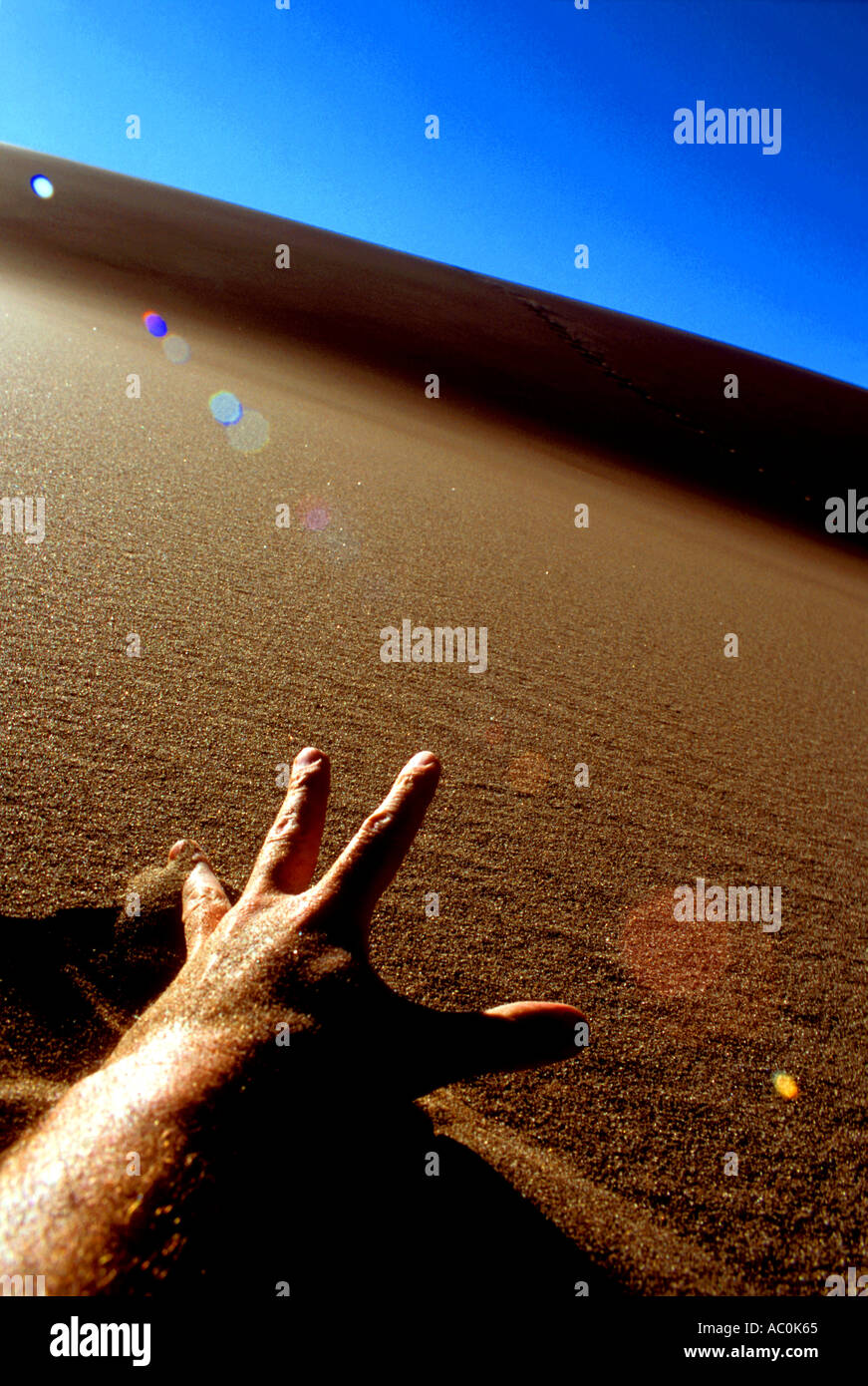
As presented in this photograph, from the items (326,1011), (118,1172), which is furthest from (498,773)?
(118,1172)

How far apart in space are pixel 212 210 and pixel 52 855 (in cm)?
2657

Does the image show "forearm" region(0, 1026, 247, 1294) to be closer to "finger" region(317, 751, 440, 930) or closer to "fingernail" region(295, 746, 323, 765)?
"finger" region(317, 751, 440, 930)

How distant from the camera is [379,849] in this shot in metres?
0.91

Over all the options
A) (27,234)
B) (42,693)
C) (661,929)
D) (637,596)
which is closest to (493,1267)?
(661,929)

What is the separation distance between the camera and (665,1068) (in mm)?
1116

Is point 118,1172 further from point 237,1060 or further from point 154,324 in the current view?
point 154,324

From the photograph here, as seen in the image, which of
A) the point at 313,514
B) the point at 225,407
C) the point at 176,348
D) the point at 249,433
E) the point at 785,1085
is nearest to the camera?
the point at 785,1085

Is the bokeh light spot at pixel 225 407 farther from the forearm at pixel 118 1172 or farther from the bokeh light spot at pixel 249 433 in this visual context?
the forearm at pixel 118 1172

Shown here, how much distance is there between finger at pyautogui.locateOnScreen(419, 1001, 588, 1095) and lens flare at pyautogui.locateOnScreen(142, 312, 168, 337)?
8941mm

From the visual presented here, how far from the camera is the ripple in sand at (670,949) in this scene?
1.30 meters

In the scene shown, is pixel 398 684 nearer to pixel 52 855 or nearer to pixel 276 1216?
pixel 52 855

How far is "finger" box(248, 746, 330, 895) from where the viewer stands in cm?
91

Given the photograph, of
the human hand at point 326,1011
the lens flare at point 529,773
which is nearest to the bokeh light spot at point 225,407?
the lens flare at point 529,773

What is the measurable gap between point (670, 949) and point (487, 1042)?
75 centimetres
